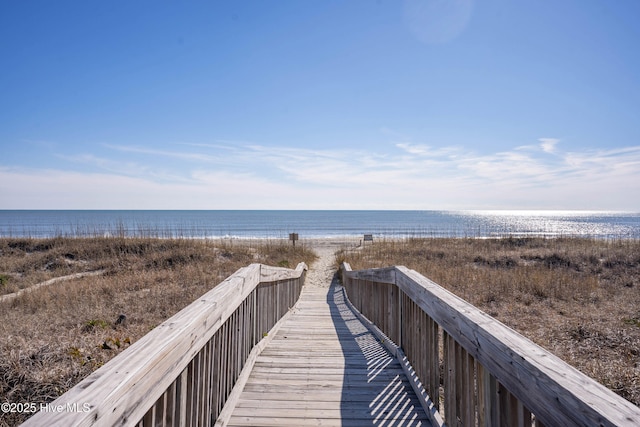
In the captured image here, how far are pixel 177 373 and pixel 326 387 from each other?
173cm

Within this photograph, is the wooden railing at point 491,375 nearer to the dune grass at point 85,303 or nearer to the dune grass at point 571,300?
the dune grass at point 571,300

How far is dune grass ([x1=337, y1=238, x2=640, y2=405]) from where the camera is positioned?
4.39 meters

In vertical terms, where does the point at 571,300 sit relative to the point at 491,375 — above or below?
below

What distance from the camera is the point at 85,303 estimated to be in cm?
674

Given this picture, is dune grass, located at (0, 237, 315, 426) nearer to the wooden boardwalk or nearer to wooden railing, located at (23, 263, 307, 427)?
wooden railing, located at (23, 263, 307, 427)

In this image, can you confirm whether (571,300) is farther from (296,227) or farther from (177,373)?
(296,227)

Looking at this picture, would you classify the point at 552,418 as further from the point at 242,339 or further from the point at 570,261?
the point at 570,261

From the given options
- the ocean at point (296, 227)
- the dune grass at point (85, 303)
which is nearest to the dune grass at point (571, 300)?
the dune grass at point (85, 303)

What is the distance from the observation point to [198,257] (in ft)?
46.2

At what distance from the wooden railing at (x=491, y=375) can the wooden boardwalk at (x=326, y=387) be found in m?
0.24

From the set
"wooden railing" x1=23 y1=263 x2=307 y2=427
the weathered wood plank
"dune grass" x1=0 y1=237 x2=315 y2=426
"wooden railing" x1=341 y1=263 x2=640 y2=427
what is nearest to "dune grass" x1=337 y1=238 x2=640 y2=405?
"wooden railing" x1=341 y1=263 x2=640 y2=427

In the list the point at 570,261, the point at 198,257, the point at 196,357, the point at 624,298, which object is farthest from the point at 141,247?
the point at 570,261

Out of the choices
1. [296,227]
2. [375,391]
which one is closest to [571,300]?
[375,391]

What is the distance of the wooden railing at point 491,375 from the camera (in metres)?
1.04
